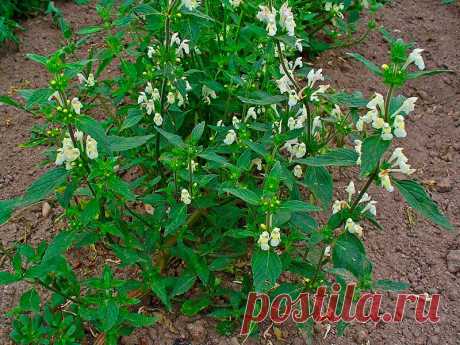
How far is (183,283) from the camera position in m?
2.71

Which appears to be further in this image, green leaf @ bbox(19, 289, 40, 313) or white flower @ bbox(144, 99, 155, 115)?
white flower @ bbox(144, 99, 155, 115)

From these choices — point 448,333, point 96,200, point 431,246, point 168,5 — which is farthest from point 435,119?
point 96,200

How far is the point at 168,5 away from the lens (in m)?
2.49

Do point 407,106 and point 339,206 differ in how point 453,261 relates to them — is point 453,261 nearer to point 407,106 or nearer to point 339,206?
point 339,206

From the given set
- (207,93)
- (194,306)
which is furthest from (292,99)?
(194,306)

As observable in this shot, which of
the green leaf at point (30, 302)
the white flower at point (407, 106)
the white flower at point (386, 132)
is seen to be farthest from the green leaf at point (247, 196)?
the green leaf at point (30, 302)

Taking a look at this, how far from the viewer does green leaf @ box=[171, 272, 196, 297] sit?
8.80 ft

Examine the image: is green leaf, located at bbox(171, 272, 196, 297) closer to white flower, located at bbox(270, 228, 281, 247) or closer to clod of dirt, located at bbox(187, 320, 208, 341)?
clod of dirt, located at bbox(187, 320, 208, 341)

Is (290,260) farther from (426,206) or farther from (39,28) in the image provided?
(39,28)

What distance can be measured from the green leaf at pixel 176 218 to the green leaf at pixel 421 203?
915mm

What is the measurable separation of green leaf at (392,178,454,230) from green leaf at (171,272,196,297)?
1.13 metres

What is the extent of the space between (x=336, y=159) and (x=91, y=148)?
1008 mm

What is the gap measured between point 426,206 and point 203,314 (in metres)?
1.35

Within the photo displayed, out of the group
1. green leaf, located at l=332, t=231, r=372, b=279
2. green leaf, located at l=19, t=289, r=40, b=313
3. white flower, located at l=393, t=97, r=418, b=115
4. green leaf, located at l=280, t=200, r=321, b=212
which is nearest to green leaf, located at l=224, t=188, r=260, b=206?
green leaf, located at l=280, t=200, r=321, b=212
